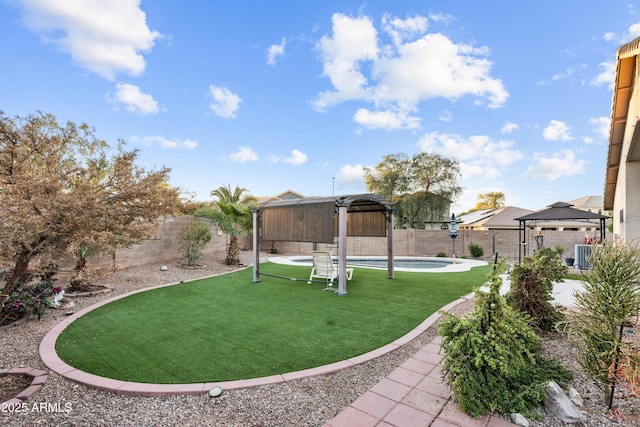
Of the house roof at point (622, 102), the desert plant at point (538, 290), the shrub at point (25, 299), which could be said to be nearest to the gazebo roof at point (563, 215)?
the house roof at point (622, 102)

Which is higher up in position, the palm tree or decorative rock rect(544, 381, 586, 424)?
the palm tree

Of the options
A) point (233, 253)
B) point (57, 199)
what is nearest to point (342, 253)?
point (57, 199)

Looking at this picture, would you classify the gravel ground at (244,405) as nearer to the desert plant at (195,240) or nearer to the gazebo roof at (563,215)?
the desert plant at (195,240)

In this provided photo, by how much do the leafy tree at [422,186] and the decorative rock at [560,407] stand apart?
20.8 m

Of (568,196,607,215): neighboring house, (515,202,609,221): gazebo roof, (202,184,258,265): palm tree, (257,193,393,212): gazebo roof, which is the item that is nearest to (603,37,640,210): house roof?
(515,202,609,221): gazebo roof

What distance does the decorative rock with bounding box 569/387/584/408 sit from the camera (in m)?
2.60

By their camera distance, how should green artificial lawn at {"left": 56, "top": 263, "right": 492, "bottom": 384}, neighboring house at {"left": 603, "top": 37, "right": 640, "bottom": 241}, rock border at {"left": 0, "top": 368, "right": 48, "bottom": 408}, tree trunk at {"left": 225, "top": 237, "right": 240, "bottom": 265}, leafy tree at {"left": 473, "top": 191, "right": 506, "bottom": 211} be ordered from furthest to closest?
leafy tree at {"left": 473, "top": 191, "right": 506, "bottom": 211} → tree trunk at {"left": 225, "top": 237, "right": 240, "bottom": 265} → neighboring house at {"left": 603, "top": 37, "right": 640, "bottom": 241} → green artificial lawn at {"left": 56, "top": 263, "right": 492, "bottom": 384} → rock border at {"left": 0, "top": 368, "right": 48, "bottom": 408}

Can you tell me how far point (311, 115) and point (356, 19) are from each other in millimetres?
6295

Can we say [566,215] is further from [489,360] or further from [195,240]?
[195,240]

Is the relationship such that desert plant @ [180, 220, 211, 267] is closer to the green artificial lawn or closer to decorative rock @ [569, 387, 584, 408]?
the green artificial lawn

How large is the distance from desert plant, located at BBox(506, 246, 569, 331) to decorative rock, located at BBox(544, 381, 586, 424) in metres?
2.00

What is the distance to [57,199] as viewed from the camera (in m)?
4.01

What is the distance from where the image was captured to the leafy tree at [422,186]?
A: 23.2 m

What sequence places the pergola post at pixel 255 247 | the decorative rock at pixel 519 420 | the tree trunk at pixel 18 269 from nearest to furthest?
the decorative rock at pixel 519 420 < the tree trunk at pixel 18 269 < the pergola post at pixel 255 247
